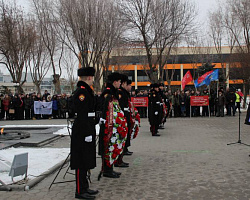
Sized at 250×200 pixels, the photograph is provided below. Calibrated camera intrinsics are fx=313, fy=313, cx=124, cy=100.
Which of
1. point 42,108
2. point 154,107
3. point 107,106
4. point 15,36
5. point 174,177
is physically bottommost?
point 174,177

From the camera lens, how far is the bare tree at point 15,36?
96.1 ft

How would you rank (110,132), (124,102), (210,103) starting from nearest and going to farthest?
(110,132)
(124,102)
(210,103)

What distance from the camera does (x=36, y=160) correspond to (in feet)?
26.1

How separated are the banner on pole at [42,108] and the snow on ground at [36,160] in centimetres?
1290

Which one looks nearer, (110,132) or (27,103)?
Result: (110,132)

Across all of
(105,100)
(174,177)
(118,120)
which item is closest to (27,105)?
(105,100)

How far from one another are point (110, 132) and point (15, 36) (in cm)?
2733

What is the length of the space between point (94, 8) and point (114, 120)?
20.9 meters

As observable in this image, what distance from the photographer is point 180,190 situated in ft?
18.3

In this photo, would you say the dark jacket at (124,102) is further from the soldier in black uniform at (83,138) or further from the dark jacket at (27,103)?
the dark jacket at (27,103)

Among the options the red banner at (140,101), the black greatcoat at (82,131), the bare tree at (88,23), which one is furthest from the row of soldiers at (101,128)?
the bare tree at (88,23)

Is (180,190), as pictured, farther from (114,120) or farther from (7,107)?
(7,107)

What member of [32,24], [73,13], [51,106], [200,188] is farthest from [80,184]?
[32,24]

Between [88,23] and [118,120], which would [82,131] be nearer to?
[118,120]
